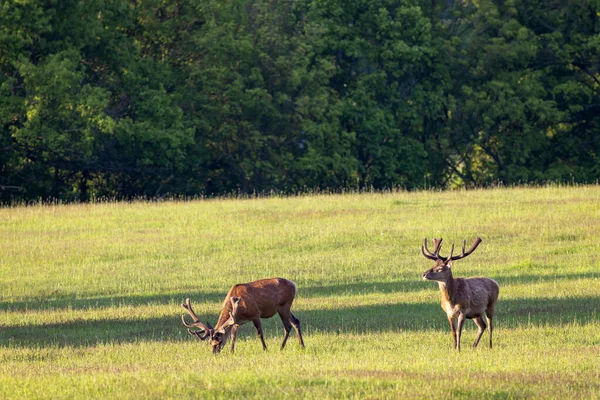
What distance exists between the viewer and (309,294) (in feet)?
70.7

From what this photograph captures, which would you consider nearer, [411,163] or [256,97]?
[256,97]

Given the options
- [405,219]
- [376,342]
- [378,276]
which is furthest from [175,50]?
[376,342]

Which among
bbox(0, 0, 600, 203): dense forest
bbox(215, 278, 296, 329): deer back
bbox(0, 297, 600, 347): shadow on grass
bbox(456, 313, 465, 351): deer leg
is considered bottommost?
bbox(0, 297, 600, 347): shadow on grass

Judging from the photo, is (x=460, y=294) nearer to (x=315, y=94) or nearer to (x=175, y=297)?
(x=175, y=297)

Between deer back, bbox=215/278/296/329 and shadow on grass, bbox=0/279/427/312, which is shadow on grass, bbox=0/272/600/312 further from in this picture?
deer back, bbox=215/278/296/329

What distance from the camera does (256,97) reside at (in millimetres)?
46312

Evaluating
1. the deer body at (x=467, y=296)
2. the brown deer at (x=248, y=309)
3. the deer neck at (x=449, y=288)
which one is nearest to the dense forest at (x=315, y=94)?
the brown deer at (x=248, y=309)

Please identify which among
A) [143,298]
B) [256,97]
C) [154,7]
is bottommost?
[143,298]

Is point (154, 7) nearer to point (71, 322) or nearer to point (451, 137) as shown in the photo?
point (451, 137)

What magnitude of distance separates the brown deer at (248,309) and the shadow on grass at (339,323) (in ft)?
5.23

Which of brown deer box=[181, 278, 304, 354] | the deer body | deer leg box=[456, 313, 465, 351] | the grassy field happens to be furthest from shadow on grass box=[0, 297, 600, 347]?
deer leg box=[456, 313, 465, 351]

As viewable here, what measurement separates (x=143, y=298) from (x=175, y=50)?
1099 inches

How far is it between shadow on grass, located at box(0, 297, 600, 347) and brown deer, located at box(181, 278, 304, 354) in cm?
159

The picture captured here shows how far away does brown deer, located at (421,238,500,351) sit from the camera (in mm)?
14250
